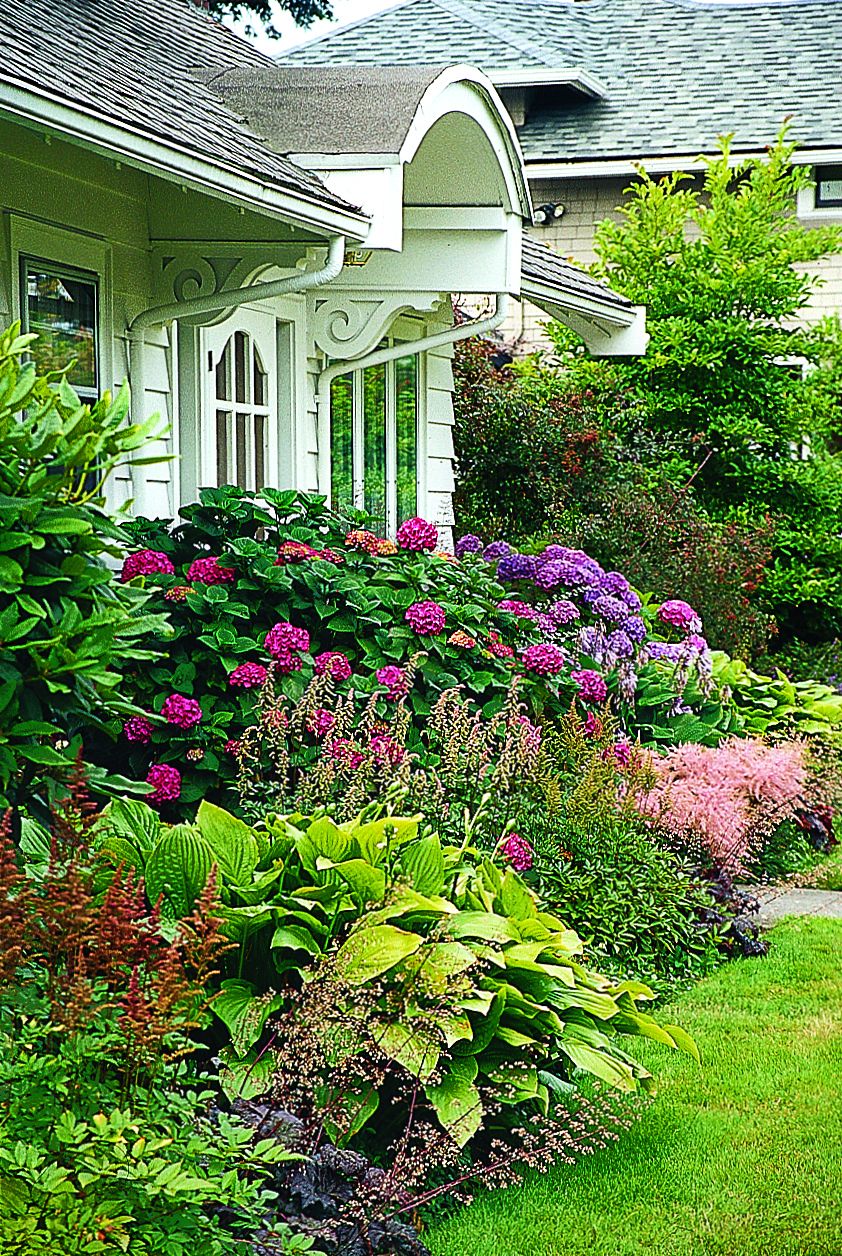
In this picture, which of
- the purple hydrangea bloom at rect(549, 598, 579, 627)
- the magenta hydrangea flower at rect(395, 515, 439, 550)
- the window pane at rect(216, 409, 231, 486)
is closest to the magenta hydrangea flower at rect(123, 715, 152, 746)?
the magenta hydrangea flower at rect(395, 515, 439, 550)

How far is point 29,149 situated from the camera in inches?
242

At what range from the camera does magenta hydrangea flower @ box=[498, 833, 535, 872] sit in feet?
19.1

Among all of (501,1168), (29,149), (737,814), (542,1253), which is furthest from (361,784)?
(29,149)

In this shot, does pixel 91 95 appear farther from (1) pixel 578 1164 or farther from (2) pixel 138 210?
(1) pixel 578 1164

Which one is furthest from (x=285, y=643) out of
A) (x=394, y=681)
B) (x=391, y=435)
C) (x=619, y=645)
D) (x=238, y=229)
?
(x=391, y=435)

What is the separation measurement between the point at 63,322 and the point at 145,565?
3.82ft

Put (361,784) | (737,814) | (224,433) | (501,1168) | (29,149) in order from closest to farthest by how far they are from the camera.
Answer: (501,1168), (361,784), (29,149), (737,814), (224,433)

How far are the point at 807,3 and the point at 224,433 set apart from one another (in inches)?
583

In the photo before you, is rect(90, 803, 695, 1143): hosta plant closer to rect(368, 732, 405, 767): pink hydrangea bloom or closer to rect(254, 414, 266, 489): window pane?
rect(368, 732, 405, 767): pink hydrangea bloom

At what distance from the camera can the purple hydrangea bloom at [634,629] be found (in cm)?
838

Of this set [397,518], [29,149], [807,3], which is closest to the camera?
[29,149]

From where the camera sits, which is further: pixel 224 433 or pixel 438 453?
pixel 438 453

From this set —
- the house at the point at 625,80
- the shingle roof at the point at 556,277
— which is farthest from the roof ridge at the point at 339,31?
the shingle roof at the point at 556,277

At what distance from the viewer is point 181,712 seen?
232 inches
